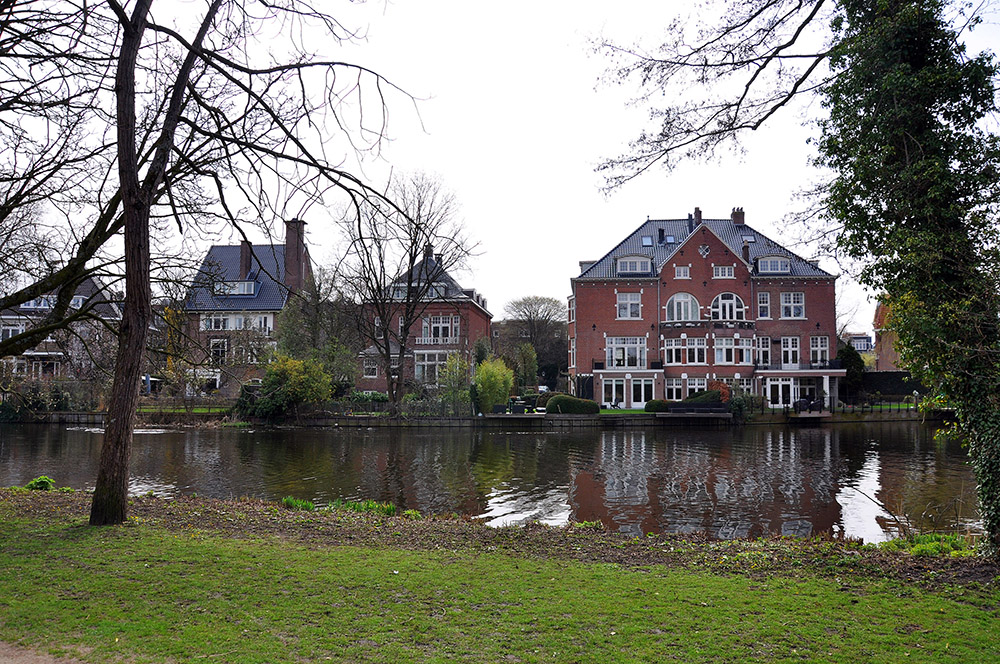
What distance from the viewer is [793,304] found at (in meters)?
44.5

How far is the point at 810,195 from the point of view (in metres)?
8.42

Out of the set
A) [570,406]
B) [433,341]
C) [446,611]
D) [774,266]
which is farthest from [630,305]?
[446,611]

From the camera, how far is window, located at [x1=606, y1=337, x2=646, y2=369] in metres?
44.4

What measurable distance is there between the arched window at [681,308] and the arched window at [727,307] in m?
1.13

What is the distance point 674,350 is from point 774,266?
8.63 metres

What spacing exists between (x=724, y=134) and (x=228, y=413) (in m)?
35.7

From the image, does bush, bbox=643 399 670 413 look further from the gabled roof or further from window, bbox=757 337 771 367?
the gabled roof

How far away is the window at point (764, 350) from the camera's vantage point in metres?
44.3

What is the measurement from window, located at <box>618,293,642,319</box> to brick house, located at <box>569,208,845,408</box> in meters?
0.07

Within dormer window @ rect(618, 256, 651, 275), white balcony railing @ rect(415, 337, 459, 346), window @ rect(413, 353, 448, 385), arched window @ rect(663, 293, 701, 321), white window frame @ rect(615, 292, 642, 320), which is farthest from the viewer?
white balcony railing @ rect(415, 337, 459, 346)

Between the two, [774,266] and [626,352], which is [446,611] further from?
[774,266]

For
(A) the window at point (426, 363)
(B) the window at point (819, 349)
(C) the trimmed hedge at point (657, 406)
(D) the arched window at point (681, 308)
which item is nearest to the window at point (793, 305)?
(B) the window at point (819, 349)

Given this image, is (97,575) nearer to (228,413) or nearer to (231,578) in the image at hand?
(231,578)

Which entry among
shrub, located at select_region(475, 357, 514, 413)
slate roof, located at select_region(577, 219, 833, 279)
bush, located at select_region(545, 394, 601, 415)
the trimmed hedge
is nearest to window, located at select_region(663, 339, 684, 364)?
slate roof, located at select_region(577, 219, 833, 279)
